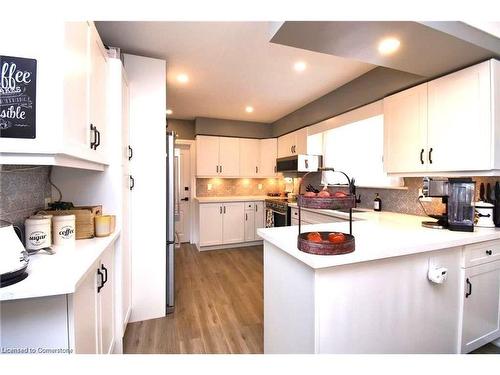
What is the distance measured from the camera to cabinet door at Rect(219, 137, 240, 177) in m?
4.54

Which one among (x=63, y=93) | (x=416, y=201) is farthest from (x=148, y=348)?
(x=416, y=201)

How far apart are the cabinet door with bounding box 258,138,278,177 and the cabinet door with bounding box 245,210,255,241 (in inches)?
33.3

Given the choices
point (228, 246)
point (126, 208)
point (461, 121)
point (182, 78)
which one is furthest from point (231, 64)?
point (228, 246)

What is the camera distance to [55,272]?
89 cm

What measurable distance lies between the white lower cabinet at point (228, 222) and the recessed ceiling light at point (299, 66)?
8.34 ft

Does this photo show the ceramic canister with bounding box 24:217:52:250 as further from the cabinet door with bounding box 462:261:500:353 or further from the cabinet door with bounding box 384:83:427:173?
the cabinet door with bounding box 384:83:427:173

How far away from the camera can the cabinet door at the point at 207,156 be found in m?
4.39

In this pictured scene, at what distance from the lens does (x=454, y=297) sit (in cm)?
152

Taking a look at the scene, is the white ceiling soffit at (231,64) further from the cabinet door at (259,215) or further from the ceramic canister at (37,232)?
the cabinet door at (259,215)

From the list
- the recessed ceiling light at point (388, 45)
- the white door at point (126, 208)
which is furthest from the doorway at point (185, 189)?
the recessed ceiling light at point (388, 45)

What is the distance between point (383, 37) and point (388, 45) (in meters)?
0.11
